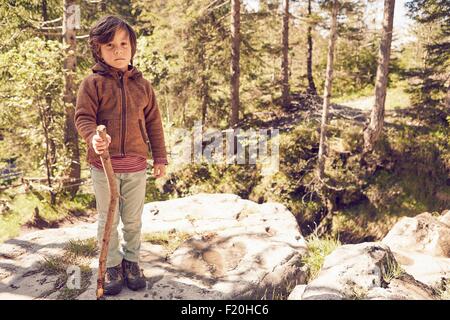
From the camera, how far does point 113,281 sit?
3.41 meters

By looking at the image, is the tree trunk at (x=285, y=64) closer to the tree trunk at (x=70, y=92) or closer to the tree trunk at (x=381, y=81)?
the tree trunk at (x=381, y=81)

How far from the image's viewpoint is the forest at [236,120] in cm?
1016

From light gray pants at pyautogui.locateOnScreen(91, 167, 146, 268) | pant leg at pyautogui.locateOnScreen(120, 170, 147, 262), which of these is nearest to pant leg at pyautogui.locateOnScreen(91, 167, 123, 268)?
light gray pants at pyautogui.locateOnScreen(91, 167, 146, 268)

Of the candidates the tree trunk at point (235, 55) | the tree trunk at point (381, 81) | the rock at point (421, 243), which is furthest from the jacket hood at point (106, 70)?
the tree trunk at point (235, 55)

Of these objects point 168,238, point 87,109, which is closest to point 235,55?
point 168,238

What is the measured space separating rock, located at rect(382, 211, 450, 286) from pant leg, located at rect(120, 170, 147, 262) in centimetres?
428

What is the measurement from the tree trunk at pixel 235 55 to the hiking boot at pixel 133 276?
10.7 meters

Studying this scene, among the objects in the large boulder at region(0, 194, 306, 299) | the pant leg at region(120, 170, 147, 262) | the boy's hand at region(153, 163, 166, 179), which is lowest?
the large boulder at region(0, 194, 306, 299)

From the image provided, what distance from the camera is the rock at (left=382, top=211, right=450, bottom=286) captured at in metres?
5.87

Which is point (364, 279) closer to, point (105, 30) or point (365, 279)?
point (365, 279)

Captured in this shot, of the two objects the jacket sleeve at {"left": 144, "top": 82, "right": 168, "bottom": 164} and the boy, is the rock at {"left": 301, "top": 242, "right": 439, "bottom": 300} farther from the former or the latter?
the jacket sleeve at {"left": 144, "top": 82, "right": 168, "bottom": 164}

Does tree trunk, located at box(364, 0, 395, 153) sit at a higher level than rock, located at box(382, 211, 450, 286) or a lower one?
higher
